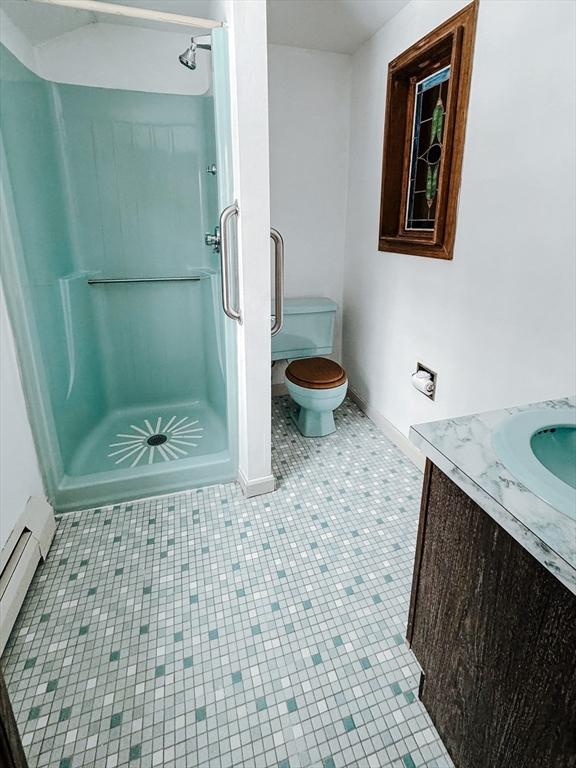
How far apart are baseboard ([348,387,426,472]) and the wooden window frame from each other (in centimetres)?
98

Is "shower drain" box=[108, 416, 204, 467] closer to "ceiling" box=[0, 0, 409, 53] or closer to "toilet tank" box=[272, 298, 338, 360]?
"toilet tank" box=[272, 298, 338, 360]

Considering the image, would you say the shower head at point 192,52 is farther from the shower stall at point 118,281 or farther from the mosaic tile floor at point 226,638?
the mosaic tile floor at point 226,638

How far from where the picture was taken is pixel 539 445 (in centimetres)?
91

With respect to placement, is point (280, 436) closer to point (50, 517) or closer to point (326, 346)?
point (326, 346)

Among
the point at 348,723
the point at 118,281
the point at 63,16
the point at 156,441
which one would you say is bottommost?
the point at 348,723

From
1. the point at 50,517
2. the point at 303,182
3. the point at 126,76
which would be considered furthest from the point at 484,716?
the point at 126,76

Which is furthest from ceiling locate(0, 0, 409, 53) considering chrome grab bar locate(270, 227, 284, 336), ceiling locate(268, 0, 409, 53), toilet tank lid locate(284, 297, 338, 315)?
toilet tank lid locate(284, 297, 338, 315)

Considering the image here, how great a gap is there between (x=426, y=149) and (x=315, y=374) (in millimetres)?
1287

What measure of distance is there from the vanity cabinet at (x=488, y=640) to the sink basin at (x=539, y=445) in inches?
4.3

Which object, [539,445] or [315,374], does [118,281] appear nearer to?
[315,374]

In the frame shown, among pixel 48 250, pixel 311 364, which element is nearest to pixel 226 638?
pixel 311 364

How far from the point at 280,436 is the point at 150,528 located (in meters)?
0.99

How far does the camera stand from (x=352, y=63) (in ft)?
8.17

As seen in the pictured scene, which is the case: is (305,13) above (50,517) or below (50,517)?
above
